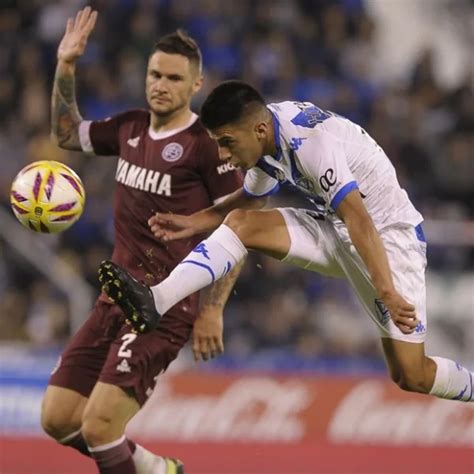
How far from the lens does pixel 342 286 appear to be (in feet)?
34.9

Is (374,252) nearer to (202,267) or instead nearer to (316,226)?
(316,226)

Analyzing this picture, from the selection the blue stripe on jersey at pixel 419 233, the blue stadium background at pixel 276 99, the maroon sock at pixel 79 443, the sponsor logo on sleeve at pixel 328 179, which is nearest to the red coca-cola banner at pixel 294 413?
the blue stadium background at pixel 276 99

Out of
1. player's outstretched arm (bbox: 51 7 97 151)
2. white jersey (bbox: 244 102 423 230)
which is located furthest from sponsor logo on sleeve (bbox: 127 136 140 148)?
white jersey (bbox: 244 102 423 230)

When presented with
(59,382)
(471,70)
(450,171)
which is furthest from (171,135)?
(471,70)

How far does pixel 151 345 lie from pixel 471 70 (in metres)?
9.43

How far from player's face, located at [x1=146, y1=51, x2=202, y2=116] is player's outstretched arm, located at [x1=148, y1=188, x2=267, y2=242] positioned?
0.54m

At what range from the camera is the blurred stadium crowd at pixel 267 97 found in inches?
418

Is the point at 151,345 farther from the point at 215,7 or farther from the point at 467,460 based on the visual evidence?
the point at 215,7

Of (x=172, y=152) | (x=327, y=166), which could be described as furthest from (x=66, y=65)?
(x=327, y=166)

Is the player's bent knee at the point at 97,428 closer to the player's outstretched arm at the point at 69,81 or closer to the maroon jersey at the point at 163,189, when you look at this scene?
the maroon jersey at the point at 163,189

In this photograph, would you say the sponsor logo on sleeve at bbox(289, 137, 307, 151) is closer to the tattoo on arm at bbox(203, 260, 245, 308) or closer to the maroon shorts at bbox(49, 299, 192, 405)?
the tattoo on arm at bbox(203, 260, 245, 308)

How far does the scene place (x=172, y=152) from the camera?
6578 mm

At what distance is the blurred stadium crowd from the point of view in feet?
34.8

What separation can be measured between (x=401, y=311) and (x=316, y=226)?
31.2 inches
